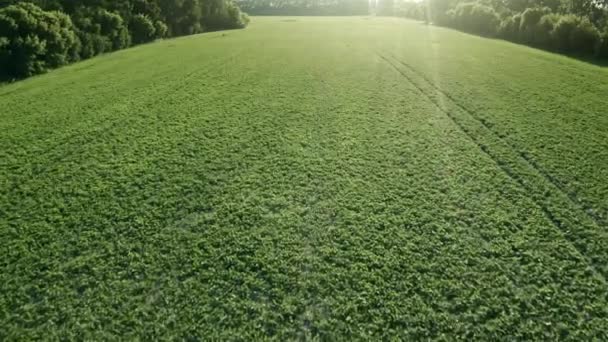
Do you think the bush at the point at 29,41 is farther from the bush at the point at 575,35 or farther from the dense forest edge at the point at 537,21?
the bush at the point at 575,35

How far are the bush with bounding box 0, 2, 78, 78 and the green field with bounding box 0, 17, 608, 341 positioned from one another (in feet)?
19.0

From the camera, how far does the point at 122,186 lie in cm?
624

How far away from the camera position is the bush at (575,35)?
1995 centimetres

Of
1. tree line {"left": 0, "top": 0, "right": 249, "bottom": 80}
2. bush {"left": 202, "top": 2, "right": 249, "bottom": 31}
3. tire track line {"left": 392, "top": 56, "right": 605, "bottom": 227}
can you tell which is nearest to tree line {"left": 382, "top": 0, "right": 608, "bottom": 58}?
tire track line {"left": 392, "top": 56, "right": 605, "bottom": 227}

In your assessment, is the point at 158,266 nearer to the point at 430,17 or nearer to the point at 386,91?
the point at 386,91

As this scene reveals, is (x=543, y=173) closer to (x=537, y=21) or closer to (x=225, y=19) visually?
(x=537, y=21)

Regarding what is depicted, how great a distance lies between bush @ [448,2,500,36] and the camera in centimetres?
3367

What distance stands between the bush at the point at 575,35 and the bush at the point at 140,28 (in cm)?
3372

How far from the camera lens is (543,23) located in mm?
24359

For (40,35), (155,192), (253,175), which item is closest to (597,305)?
(253,175)

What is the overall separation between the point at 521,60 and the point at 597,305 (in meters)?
18.5

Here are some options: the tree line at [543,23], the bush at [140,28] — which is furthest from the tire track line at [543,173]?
the bush at [140,28]

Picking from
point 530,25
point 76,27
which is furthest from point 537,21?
point 76,27

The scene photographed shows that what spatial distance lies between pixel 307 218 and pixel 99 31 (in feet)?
81.4
